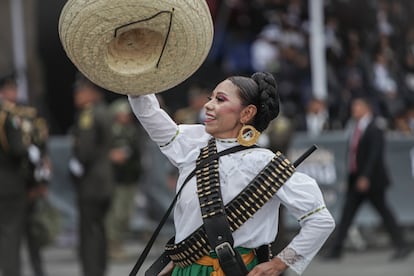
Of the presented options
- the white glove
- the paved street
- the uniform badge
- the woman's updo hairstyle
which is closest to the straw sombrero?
the woman's updo hairstyle

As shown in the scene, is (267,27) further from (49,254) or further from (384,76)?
(49,254)

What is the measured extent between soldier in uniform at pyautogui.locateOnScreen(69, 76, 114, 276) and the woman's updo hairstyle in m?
4.91

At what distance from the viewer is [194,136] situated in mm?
5137

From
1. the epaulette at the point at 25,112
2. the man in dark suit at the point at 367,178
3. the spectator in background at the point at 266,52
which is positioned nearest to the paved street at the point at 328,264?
the man in dark suit at the point at 367,178

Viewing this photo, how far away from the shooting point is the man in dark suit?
11648 mm

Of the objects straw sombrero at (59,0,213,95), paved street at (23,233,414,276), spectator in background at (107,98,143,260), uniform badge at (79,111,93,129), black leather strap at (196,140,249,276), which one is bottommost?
paved street at (23,233,414,276)

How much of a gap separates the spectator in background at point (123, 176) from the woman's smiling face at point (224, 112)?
6.91m

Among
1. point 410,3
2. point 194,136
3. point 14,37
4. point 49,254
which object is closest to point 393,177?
point 49,254

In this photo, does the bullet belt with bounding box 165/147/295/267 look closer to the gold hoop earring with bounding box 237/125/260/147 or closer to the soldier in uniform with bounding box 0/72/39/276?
the gold hoop earring with bounding box 237/125/260/147

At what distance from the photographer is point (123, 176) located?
1215 centimetres

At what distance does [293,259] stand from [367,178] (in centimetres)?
702

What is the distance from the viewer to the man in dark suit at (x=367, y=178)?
1165 centimetres

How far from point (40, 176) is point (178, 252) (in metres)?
5.23

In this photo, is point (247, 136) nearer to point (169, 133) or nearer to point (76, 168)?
point (169, 133)
